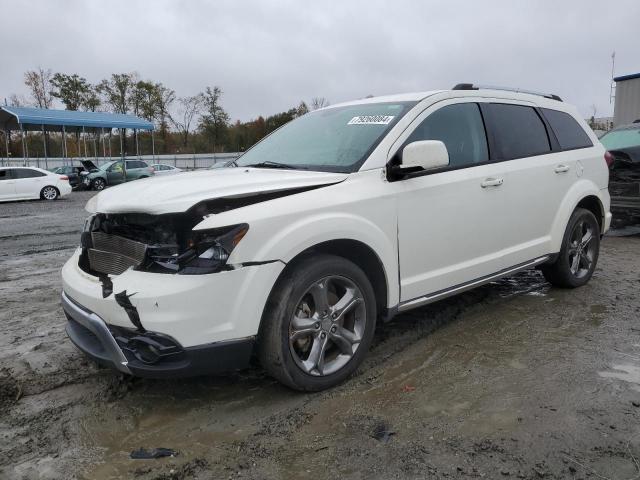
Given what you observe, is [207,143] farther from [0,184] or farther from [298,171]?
[298,171]

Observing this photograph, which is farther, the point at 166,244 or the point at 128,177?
the point at 128,177

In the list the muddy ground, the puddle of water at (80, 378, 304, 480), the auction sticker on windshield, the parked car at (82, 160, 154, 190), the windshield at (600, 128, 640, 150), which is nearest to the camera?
the muddy ground

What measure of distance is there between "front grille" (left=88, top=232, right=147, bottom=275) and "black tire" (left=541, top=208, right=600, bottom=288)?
3.79 meters

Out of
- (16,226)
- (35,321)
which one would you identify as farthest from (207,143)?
(35,321)

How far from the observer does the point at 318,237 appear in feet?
9.76

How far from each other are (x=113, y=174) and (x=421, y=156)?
89.6 ft

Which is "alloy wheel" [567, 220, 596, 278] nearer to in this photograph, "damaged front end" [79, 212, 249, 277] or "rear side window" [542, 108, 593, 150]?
"rear side window" [542, 108, 593, 150]

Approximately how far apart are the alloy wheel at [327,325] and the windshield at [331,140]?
0.78m

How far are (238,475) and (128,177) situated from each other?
2734cm

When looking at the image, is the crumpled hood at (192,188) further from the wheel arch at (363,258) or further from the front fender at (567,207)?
the front fender at (567,207)

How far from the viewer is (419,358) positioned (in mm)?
3664

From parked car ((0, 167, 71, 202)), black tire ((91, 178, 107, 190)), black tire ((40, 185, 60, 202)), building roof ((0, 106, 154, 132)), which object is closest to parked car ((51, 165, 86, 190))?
black tire ((91, 178, 107, 190))

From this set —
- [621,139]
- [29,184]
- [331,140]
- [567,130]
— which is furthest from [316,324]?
[29,184]

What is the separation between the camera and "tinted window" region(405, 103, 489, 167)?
3.79 m
